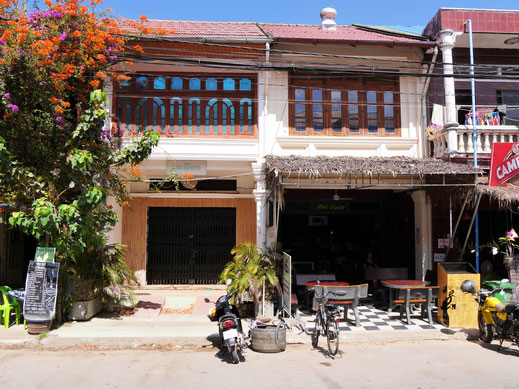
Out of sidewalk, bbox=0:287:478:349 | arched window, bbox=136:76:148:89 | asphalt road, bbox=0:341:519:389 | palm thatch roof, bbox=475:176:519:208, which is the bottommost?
asphalt road, bbox=0:341:519:389

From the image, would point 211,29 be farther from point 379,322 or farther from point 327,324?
point 379,322

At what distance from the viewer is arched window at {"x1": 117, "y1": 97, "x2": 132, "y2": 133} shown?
1149 centimetres

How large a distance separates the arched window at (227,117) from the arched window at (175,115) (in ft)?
3.83

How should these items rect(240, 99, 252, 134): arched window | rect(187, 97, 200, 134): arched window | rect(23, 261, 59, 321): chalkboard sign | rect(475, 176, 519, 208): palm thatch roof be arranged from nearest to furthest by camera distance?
rect(23, 261, 59, 321): chalkboard sign → rect(475, 176, 519, 208): palm thatch roof → rect(187, 97, 200, 134): arched window → rect(240, 99, 252, 134): arched window

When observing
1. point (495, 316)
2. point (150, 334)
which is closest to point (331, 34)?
point (495, 316)

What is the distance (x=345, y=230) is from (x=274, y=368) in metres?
8.03

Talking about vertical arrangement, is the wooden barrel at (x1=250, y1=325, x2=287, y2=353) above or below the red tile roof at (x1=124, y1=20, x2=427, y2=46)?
below

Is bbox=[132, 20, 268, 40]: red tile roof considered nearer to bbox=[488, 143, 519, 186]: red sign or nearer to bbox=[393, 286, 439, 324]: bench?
bbox=[488, 143, 519, 186]: red sign

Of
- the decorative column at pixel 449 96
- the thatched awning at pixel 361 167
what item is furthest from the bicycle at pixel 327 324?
the decorative column at pixel 449 96

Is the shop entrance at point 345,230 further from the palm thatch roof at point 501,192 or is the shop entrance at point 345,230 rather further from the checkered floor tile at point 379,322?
the palm thatch roof at point 501,192

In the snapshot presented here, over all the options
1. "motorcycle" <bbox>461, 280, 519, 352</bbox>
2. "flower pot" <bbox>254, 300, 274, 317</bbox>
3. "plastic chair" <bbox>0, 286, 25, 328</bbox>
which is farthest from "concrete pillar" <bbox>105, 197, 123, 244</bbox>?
"motorcycle" <bbox>461, 280, 519, 352</bbox>

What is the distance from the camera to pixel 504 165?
9.51m

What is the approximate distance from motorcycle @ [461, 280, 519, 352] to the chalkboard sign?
8.07m

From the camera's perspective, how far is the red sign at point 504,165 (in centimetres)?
930
